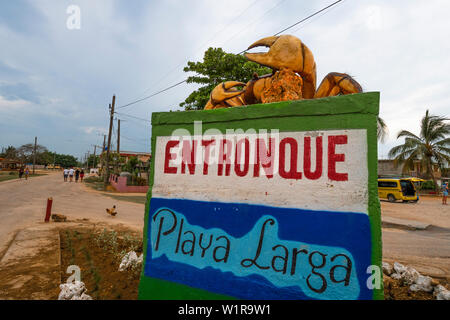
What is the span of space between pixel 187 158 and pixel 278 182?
0.96 m

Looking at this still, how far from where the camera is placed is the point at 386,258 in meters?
4.94

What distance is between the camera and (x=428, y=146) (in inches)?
882

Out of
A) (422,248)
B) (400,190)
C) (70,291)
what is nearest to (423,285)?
(422,248)

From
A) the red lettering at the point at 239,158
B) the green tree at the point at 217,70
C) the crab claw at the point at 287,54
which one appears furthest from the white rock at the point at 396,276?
the green tree at the point at 217,70

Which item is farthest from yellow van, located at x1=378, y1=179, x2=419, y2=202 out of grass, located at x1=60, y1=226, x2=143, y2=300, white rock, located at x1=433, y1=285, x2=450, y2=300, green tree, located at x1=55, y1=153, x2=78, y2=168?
green tree, located at x1=55, y1=153, x2=78, y2=168

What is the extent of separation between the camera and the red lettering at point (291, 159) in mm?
1976

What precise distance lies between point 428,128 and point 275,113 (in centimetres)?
2775

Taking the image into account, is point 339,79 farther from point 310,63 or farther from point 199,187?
point 199,187

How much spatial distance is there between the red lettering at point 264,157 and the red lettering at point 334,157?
1.49 ft

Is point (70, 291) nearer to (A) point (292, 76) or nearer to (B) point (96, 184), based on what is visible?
(A) point (292, 76)

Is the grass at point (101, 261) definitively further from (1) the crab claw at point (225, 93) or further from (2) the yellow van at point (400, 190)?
(2) the yellow van at point (400, 190)

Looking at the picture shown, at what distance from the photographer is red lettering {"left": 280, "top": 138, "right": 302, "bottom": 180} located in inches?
77.8
